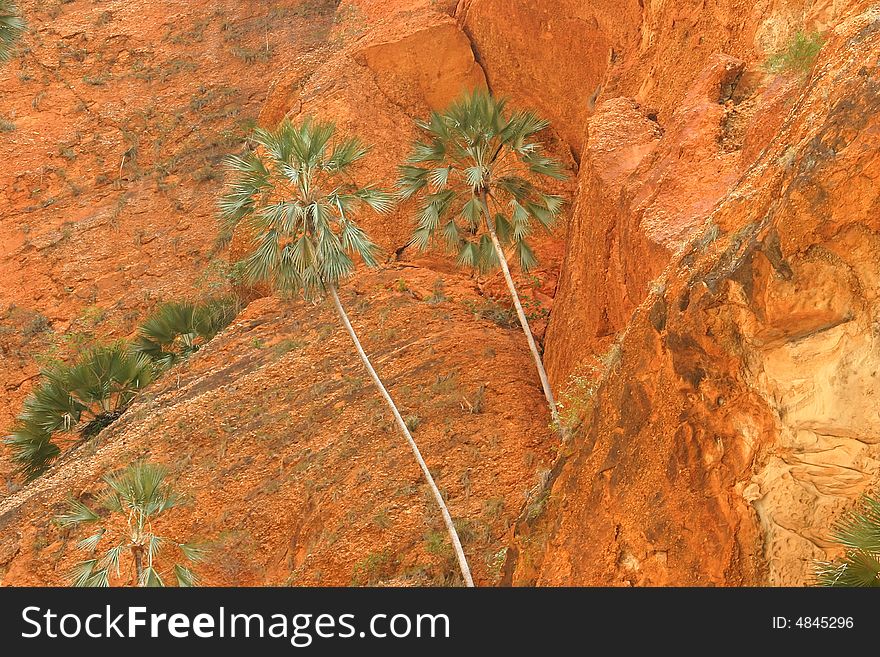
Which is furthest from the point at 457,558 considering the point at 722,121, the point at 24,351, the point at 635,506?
the point at 24,351

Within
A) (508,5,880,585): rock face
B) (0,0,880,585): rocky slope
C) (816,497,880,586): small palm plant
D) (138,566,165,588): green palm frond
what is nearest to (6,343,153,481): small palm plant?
(0,0,880,585): rocky slope

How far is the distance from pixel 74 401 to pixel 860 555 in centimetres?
1908

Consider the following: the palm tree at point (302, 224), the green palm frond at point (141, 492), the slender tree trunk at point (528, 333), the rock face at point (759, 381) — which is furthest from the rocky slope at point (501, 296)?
the green palm frond at point (141, 492)

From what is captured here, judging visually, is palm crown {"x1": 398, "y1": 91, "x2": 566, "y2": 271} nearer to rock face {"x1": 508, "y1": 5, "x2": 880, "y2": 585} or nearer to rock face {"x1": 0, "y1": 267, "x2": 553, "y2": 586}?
rock face {"x1": 0, "y1": 267, "x2": 553, "y2": 586}

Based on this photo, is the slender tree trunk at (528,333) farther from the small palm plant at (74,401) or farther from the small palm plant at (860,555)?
the small palm plant at (860,555)

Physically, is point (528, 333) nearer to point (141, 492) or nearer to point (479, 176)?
point (479, 176)

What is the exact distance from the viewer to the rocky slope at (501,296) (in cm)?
964

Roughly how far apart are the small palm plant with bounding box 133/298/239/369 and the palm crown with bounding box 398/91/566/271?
7377 millimetres

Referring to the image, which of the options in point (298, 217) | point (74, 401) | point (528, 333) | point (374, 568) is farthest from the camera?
point (74, 401)

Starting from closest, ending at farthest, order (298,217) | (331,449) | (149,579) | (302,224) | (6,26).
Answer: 1. (149,579)
2. (298,217)
3. (302,224)
4. (6,26)
5. (331,449)

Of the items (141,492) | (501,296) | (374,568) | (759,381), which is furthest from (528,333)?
(759,381)

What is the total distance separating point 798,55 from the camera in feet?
50.2

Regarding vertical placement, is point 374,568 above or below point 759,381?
above

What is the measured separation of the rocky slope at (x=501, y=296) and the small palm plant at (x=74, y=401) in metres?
0.90
